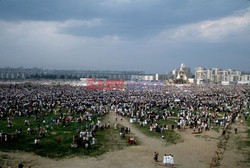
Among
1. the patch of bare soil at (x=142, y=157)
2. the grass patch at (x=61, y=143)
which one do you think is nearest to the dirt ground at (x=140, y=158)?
the patch of bare soil at (x=142, y=157)

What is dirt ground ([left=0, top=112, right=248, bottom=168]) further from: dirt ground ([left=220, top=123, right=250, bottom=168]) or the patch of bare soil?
dirt ground ([left=220, top=123, right=250, bottom=168])

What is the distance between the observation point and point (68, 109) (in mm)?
36156

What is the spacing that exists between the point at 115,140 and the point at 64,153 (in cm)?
505

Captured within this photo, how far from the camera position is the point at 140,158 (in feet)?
56.3

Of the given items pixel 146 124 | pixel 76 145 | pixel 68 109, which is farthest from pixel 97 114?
pixel 76 145

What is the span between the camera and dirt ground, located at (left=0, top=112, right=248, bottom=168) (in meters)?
15.7

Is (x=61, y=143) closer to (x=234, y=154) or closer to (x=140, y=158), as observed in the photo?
(x=140, y=158)

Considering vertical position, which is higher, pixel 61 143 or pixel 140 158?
pixel 61 143

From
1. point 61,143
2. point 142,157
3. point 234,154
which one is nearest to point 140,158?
point 142,157

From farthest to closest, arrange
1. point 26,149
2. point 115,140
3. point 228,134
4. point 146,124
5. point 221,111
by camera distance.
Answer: point 221,111
point 146,124
point 228,134
point 115,140
point 26,149

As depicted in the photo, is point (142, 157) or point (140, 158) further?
point (142, 157)

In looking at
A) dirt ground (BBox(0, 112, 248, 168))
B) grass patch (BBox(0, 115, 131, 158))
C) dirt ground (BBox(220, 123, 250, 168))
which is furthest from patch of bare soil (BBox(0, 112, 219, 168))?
dirt ground (BBox(220, 123, 250, 168))

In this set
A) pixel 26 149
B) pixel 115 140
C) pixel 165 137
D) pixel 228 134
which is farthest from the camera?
pixel 228 134

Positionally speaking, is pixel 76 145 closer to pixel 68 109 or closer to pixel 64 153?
pixel 64 153
